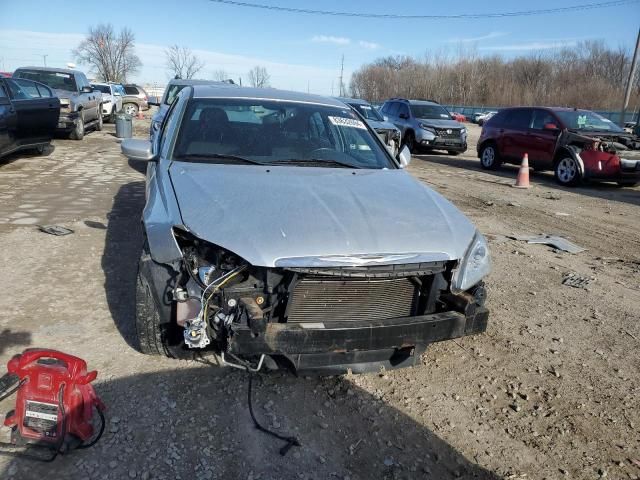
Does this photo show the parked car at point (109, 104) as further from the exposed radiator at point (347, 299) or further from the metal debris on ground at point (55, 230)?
the exposed radiator at point (347, 299)

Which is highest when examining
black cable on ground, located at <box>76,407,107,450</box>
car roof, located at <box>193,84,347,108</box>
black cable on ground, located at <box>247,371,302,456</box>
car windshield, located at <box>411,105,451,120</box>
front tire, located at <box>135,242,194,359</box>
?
car windshield, located at <box>411,105,451,120</box>

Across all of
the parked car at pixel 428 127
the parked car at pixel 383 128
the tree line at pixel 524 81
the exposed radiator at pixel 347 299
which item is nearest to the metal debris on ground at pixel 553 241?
the exposed radiator at pixel 347 299

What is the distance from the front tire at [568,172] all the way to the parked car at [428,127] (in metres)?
5.07

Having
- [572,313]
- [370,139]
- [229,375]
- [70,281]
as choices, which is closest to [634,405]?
[572,313]

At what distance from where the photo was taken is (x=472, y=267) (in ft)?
9.24

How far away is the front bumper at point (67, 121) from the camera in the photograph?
13767 millimetres

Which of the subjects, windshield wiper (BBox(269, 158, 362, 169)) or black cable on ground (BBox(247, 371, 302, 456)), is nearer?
black cable on ground (BBox(247, 371, 302, 456))

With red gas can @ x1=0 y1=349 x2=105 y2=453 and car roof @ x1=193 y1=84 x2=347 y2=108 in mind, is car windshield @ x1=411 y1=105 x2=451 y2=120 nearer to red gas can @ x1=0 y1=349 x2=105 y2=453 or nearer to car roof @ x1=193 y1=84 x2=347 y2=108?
car roof @ x1=193 y1=84 x2=347 y2=108

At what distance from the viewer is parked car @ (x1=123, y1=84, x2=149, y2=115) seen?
90.0 ft

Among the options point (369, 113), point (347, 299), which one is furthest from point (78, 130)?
point (347, 299)

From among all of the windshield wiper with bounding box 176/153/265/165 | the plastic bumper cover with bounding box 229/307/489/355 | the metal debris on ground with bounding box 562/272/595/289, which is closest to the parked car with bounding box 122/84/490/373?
the plastic bumper cover with bounding box 229/307/489/355

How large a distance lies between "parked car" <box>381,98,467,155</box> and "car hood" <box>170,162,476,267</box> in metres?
13.0

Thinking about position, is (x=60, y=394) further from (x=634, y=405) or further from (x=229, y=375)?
(x=634, y=405)

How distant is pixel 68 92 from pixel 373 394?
14.5 m
